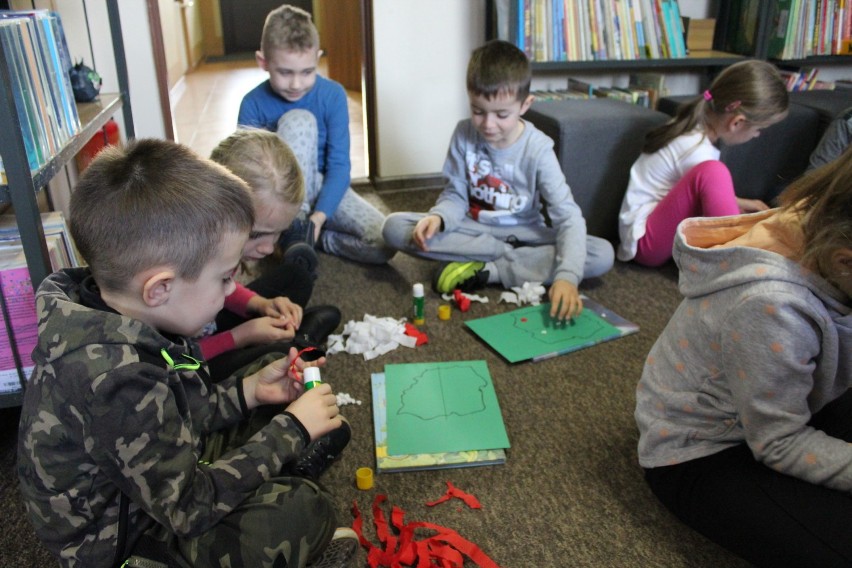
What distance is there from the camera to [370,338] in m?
1.58

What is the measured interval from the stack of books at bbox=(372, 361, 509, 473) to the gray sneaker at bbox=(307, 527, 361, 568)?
197mm

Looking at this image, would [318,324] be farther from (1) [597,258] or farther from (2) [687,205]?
(2) [687,205]

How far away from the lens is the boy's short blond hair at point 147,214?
2.50ft

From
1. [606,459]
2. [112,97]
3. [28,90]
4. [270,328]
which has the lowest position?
[606,459]

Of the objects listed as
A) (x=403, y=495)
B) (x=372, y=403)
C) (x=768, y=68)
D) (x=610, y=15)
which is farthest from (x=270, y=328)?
(x=610, y=15)

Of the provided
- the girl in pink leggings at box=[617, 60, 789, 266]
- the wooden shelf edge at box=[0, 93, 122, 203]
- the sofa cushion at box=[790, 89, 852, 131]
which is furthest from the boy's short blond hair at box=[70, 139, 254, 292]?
the sofa cushion at box=[790, 89, 852, 131]

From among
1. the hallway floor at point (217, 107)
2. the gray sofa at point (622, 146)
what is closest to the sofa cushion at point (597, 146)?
the gray sofa at point (622, 146)

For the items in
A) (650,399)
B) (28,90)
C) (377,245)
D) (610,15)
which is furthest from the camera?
(610,15)

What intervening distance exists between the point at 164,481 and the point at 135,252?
260mm

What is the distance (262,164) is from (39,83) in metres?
0.44

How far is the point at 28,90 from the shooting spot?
46.2 inches

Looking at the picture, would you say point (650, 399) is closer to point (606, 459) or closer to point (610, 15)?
point (606, 459)

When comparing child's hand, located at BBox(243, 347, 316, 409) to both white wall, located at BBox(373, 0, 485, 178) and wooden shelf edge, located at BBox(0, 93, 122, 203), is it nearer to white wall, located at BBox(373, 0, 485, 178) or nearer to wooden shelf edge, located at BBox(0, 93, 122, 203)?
wooden shelf edge, located at BBox(0, 93, 122, 203)

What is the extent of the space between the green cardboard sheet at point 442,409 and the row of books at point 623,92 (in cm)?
145
